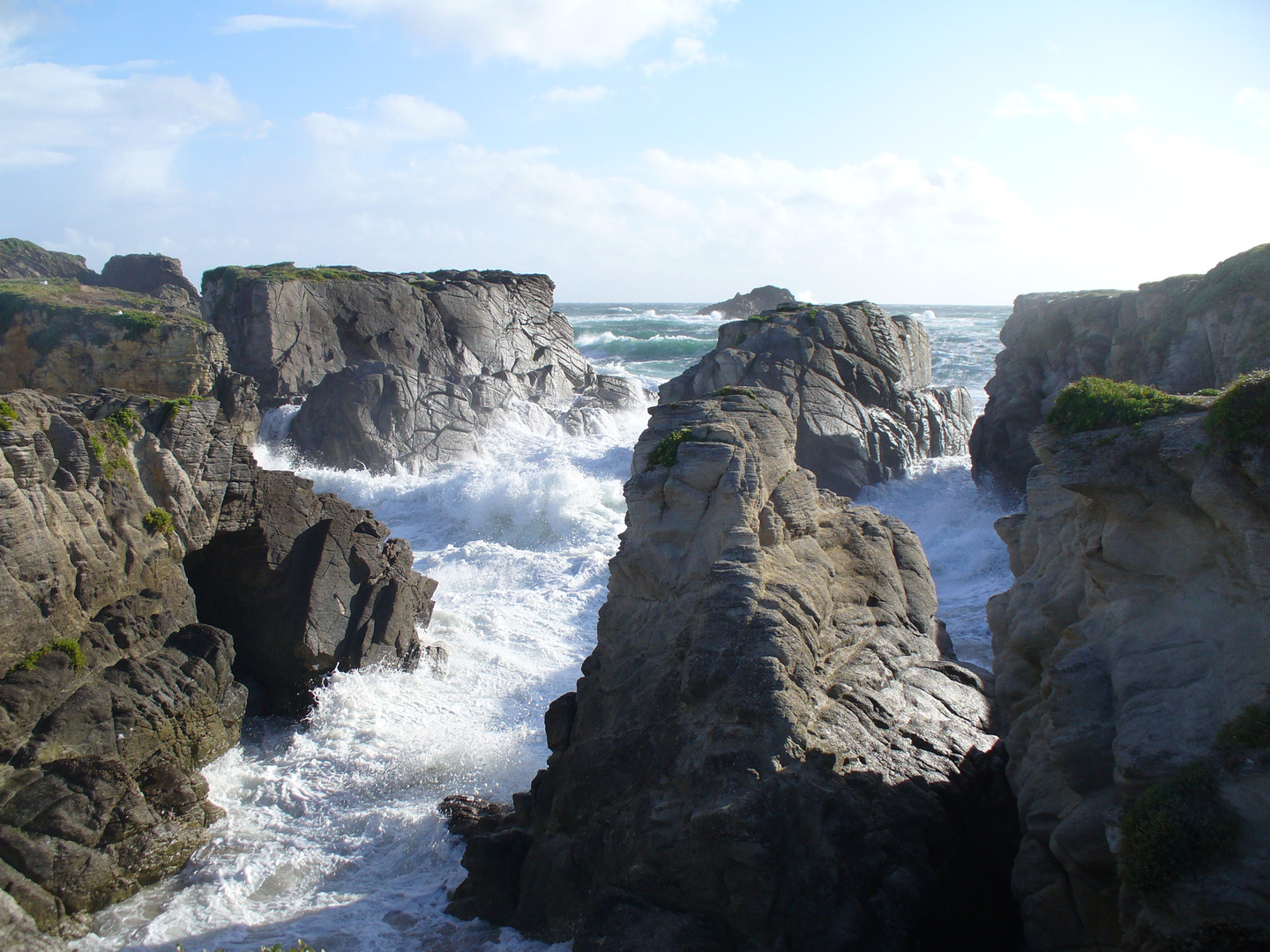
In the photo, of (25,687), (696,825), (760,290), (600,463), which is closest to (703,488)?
(696,825)

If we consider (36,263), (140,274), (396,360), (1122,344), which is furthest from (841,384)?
(36,263)

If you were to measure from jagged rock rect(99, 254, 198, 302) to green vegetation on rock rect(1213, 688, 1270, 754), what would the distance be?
6261cm

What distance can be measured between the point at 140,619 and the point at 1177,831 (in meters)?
12.6

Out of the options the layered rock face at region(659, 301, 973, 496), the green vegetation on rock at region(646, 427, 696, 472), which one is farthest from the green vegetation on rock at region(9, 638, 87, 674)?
the layered rock face at region(659, 301, 973, 496)

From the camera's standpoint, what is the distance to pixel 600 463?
31.3m

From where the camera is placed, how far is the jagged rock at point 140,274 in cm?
5662

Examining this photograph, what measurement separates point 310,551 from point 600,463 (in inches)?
687

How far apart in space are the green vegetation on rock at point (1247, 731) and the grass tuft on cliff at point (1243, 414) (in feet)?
6.20

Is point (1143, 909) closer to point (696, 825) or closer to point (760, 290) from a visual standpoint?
point (696, 825)

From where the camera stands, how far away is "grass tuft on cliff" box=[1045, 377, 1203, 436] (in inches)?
285

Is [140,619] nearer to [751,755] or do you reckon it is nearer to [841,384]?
[751,755]

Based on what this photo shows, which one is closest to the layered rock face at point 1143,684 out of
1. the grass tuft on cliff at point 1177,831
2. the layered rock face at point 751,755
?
the grass tuft on cliff at point 1177,831

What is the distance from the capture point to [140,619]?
462 inches

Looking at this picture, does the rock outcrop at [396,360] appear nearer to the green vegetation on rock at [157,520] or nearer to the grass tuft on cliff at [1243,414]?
the green vegetation on rock at [157,520]
